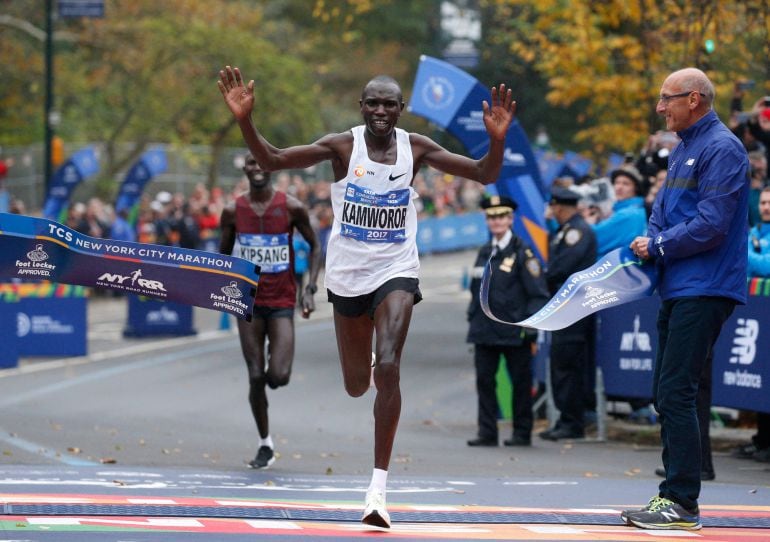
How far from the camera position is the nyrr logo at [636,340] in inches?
519

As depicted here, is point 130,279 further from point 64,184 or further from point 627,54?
point 64,184

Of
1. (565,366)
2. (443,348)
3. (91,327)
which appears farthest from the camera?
(91,327)

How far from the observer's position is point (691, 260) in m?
7.94

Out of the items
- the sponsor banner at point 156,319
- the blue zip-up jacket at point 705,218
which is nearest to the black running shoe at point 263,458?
the blue zip-up jacket at point 705,218

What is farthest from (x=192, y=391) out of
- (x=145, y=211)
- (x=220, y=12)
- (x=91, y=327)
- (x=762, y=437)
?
(x=220, y=12)

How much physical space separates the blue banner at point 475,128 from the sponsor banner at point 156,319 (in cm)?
→ 1007

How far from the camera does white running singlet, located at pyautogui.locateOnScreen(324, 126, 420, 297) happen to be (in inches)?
327

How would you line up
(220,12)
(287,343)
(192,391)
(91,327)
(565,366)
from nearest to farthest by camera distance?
(287,343), (565,366), (192,391), (91,327), (220,12)

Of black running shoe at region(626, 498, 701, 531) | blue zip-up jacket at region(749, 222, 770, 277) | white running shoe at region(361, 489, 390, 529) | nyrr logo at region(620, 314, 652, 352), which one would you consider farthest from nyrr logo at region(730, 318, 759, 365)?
white running shoe at region(361, 489, 390, 529)

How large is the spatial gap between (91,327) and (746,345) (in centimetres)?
1685

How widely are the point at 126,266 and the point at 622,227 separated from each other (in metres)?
6.16

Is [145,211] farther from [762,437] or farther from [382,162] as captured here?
[382,162]

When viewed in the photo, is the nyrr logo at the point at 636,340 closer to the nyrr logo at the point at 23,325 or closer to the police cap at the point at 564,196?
the police cap at the point at 564,196

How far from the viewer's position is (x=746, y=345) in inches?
472
